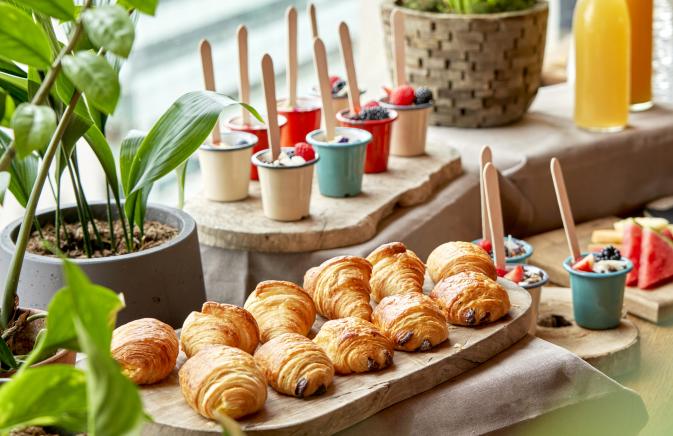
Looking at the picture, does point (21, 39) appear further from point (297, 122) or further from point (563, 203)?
point (297, 122)

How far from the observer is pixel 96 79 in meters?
0.55

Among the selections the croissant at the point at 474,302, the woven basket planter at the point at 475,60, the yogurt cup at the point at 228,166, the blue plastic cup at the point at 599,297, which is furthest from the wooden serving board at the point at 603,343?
the woven basket planter at the point at 475,60

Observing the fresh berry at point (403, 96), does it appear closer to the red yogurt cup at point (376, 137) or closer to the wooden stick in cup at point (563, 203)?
the red yogurt cup at point (376, 137)

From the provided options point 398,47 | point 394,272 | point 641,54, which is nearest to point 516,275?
point 394,272

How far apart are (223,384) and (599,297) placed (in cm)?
60

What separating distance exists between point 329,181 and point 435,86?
0.42 m

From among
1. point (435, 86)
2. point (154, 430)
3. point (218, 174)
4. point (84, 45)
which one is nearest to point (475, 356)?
point (154, 430)

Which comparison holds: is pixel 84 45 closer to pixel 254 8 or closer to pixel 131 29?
pixel 131 29

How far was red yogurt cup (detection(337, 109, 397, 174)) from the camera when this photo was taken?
4.69 feet

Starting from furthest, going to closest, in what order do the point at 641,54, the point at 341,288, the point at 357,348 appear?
the point at 641,54 → the point at 341,288 → the point at 357,348

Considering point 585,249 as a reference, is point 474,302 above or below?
above

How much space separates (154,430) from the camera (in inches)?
30.2

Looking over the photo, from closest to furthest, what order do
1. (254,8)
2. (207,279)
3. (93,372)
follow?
(93,372) → (207,279) → (254,8)

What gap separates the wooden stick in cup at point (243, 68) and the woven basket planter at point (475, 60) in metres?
0.38
